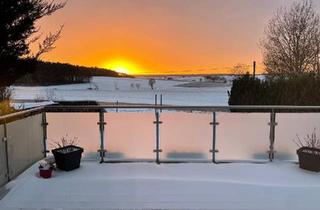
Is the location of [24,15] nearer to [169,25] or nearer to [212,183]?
[212,183]

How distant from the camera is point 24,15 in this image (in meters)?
4.50

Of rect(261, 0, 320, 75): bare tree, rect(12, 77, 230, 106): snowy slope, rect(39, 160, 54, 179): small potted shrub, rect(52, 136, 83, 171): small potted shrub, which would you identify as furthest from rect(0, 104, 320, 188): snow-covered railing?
rect(12, 77, 230, 106): snowy slope

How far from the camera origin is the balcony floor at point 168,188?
10.5ft

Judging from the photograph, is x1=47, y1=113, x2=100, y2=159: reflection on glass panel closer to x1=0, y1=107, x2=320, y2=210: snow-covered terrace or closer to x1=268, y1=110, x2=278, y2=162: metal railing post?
x1=0, y1=107, x2=320, y2=210: snow-covered terrace

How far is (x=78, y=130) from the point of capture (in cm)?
470

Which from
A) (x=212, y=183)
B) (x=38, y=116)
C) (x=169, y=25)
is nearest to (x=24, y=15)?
(x=38, y=116)

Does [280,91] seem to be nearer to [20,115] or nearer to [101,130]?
[101,130]

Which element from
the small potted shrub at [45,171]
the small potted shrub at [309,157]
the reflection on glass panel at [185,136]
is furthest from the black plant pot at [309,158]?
the small potted shrub at [45,171]

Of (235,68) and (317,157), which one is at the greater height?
(235,68)

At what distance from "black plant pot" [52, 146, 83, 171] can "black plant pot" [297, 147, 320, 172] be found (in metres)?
2.90

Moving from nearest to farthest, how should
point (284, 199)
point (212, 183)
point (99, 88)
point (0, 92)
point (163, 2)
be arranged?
point (284, 199) < point (212, 183) < point (0, 92) < point (163, 2) < point (99, 88)

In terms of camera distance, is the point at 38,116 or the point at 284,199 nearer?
the point at 284,199

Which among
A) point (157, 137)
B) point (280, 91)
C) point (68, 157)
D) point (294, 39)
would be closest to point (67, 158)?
point (68, 157)

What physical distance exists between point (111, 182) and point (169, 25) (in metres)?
6.03
